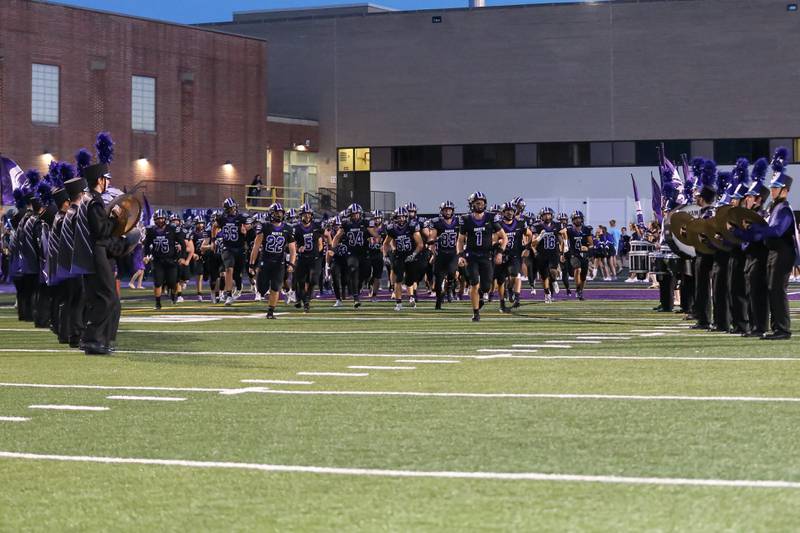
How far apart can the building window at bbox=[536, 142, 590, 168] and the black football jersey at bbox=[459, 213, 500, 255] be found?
134ft

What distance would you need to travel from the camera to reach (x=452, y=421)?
9430 mm

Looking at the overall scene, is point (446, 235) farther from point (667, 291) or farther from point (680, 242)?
point (680, 242)

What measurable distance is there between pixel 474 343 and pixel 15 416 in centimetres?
811

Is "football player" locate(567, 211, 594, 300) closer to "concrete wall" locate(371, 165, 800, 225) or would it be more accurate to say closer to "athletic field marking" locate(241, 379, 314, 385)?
"athletic field marking" locate(241, 379, 314, 385)

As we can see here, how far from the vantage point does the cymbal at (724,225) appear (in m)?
17.9

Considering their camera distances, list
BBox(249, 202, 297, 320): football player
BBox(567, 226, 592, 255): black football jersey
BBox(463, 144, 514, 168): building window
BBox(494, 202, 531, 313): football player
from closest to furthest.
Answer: BBox(249, 202, 297, 320): football player, BBox(494, 202, 531, 313): football player, BBox(567, 226, 592, 255): black football jersey, BBox(463, 144, 514, 168): building window

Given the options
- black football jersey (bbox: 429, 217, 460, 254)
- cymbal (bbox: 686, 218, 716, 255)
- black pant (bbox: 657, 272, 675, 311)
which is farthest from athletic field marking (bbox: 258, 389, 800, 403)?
black football jersey (bbox: 429, 217, 460, 254)

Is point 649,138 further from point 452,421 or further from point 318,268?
point 452,421

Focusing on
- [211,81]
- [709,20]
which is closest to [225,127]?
[211,81]

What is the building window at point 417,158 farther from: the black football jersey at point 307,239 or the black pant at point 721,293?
the black pant at point 721,293

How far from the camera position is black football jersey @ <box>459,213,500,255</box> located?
2380 centimetres

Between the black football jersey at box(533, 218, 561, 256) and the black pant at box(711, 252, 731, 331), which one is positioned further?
the black football jersey at box(533, 218, 561, 256)

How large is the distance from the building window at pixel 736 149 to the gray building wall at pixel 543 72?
46 centimetres

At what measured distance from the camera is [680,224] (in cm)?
2092
